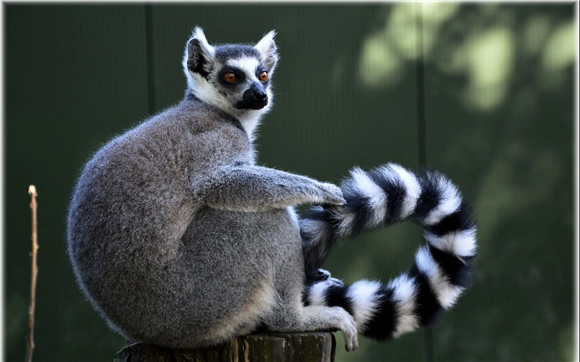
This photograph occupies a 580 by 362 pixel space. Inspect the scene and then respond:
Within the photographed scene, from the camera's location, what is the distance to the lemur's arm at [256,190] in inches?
159

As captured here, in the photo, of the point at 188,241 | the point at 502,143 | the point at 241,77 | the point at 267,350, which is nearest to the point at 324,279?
the point at 267,350

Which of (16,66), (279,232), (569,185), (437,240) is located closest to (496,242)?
(569,185)

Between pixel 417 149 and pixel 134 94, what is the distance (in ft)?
10.3

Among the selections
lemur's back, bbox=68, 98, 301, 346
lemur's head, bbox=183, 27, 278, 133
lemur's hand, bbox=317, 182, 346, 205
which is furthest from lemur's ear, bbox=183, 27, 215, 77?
lemur's hand, bbox=317, 182, 346, 205

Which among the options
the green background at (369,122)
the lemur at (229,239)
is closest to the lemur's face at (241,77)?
the lemur at (229,239)

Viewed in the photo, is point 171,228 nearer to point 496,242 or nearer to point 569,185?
point 496,242

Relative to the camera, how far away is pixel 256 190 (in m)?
4.05

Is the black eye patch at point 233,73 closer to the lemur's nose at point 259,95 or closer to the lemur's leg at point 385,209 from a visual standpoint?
the lemur's nose at point 259,95

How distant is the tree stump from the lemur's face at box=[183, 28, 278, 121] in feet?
5.13

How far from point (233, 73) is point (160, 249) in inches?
59.7

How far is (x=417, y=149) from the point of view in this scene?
812 centimetres

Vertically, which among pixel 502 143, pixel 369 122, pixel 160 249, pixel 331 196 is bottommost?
pixel 160 249

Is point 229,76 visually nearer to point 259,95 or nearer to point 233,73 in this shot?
point 233,73

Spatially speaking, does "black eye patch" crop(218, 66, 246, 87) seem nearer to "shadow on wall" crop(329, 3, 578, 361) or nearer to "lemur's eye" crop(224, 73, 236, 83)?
"lemur's eye" crop(224, 73, 236, 83)
